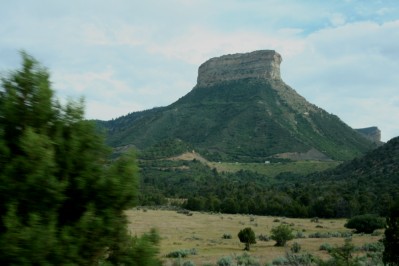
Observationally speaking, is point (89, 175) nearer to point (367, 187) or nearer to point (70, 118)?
point (70, 118)

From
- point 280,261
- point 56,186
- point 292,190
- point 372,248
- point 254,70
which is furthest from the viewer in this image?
point 254,70

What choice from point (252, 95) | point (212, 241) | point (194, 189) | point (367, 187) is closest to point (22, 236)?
point (212, 241)

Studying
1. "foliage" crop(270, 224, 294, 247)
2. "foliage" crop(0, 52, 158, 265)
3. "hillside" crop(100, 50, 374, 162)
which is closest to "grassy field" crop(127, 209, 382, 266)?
"foliage" crop(270, 224, 294, 247)

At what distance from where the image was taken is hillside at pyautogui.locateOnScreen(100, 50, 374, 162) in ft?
454

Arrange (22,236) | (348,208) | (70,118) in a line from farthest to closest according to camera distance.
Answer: (348,208) → (70,118) → (22,236)

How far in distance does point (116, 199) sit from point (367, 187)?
235ft

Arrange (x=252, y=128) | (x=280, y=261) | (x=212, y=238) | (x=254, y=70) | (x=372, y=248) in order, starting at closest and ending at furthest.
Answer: (x=280, y=261), (x=372, y=248), (x=212, y=238), (x=252, y=128), (x=254, y=70)

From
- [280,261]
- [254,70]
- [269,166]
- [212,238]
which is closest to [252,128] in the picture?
[269,166]

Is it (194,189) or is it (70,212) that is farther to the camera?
(194,189)

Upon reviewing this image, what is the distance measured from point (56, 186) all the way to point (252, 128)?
139405 millimetres

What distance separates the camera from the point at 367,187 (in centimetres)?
7100

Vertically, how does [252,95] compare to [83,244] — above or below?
above

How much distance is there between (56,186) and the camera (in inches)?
195

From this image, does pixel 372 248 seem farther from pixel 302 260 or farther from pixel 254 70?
pixel 254 70
